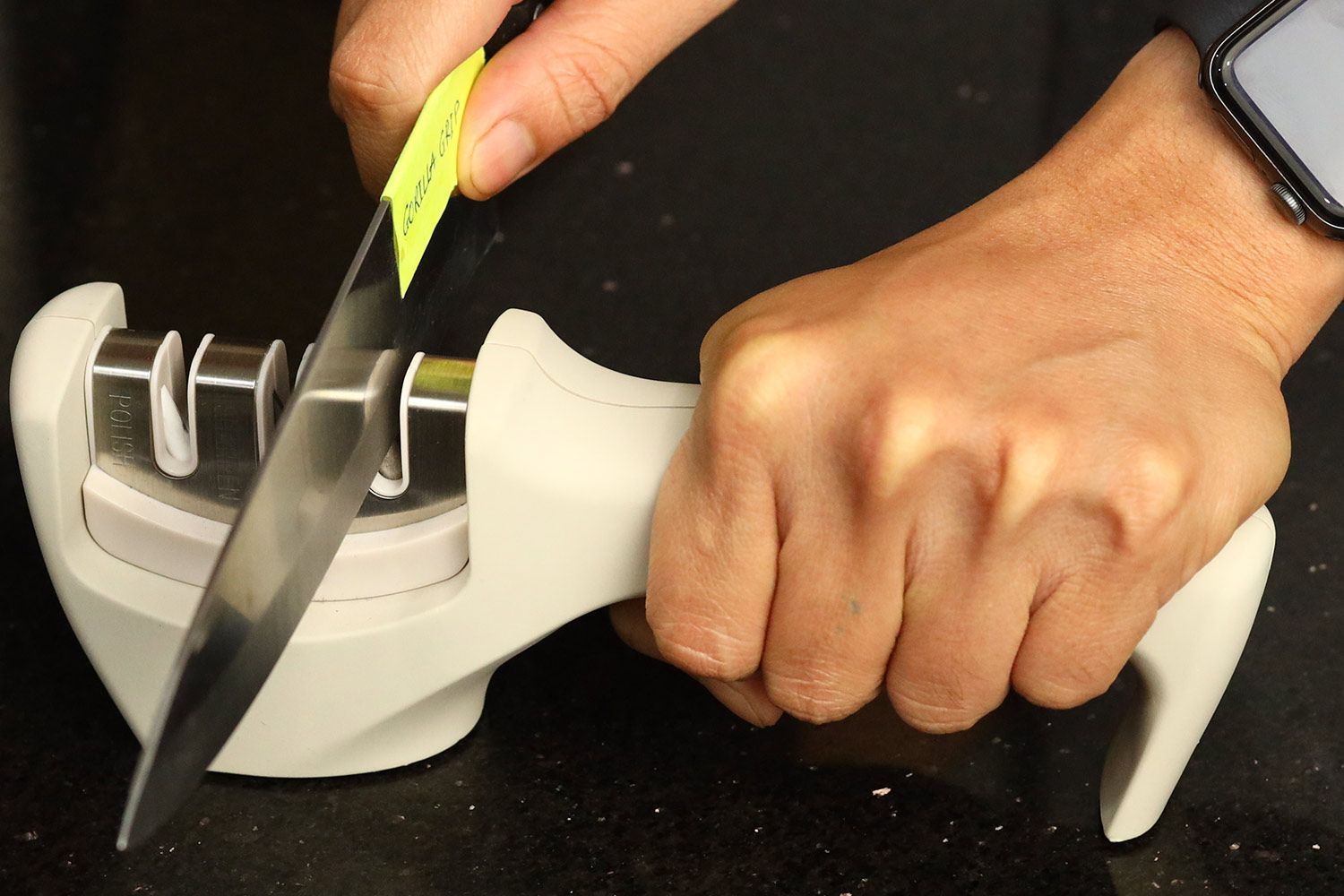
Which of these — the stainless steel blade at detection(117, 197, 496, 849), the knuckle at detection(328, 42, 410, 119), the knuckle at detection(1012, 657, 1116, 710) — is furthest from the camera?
the knuckle at detection(328, 42, 410, 119)

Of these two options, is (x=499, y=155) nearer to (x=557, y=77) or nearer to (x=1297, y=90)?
(x=557, y=77)

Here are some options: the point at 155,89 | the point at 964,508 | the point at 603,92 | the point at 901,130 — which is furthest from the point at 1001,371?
the point at 155,89

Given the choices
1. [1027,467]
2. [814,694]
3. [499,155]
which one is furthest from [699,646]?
[499,155]

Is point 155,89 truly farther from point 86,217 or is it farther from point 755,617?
point 755,617

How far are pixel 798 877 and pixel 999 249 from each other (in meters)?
0.29

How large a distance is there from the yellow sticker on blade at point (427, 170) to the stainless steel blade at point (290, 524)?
1 centimetres

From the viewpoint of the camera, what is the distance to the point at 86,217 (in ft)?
3.39

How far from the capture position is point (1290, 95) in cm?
65

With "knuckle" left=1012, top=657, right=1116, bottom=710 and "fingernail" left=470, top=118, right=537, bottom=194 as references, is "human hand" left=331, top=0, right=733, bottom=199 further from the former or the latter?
"knuckle" left=1012, top=657, right=1116, bottom=710

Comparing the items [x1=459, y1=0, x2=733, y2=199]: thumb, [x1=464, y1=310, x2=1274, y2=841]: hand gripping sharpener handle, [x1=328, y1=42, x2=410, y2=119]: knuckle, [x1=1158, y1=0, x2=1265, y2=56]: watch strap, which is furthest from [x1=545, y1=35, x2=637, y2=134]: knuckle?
[x1=1158, y1=0, x2=1265, y2=56]: watch strap

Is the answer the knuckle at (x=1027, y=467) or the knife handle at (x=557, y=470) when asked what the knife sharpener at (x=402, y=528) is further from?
the knuckle at (x=1027, y=467)

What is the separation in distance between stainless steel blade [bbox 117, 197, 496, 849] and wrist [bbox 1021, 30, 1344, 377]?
304 mm

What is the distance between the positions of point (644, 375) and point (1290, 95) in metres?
0.42

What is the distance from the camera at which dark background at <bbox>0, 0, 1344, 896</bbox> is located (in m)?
0.64
